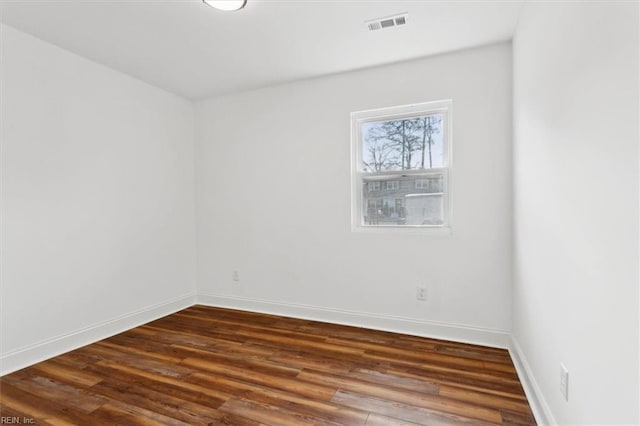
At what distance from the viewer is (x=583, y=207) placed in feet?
4.00

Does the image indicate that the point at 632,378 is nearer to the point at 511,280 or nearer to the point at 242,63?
the point at 511,280

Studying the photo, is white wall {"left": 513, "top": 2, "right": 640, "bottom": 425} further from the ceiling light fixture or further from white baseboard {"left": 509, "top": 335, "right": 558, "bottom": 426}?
the ceiling light fixture

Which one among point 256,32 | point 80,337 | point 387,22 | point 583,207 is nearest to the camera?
point 583,207

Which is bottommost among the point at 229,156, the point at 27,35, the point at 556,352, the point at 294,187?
the point at 556,352

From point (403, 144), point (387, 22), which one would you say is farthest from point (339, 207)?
point (387, 22)

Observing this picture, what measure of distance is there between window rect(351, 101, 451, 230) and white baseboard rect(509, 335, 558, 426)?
115 centimetres

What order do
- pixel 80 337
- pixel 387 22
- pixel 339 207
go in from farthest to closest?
pixel 339 207
pixel 80 337
pixel 387 22

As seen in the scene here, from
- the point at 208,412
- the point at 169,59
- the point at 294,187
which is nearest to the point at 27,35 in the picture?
the point at 169,59

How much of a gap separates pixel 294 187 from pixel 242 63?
1.31 m

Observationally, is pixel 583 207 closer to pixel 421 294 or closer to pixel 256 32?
pixel 421 294

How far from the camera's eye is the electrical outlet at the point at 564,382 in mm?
1375

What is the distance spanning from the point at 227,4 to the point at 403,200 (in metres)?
2.14

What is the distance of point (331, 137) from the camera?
325 cm

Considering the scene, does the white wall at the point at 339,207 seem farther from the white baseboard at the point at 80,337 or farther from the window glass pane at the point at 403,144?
the white baseboard at the point at 80,337
